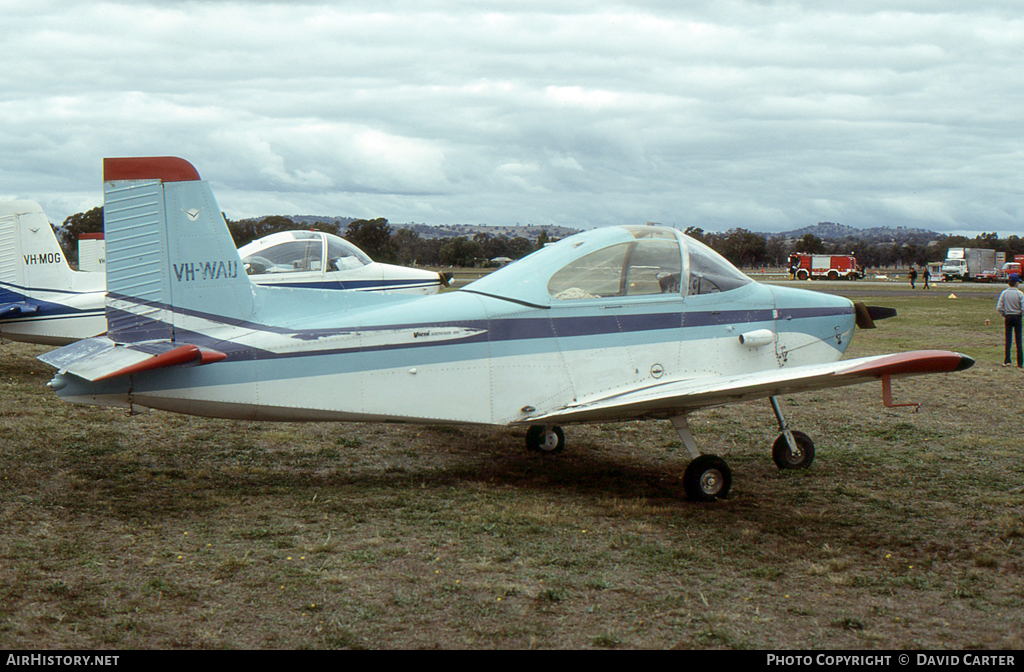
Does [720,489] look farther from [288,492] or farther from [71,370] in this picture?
[71,370]

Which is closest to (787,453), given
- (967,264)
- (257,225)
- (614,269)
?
(614,269)

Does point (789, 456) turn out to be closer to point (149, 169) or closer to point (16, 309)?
point (149, 169)

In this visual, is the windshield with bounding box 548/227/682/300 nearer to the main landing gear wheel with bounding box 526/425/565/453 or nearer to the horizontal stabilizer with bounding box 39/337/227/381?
the main landing gear wheel with bounding box 526/425/565/453

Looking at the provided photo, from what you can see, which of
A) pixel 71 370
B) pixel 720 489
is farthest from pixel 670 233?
pixel 71 370

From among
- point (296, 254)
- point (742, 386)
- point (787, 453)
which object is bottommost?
point (787, 453)

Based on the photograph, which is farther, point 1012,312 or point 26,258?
point 1012,312

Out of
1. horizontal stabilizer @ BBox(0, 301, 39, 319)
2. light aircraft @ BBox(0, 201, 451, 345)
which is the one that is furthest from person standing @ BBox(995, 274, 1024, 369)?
horizontal stabilizer @ BBox(0, 301, 39, 319)

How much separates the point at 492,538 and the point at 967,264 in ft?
240

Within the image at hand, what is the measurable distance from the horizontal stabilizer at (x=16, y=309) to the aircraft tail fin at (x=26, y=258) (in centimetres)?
4

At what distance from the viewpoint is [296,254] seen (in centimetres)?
1227

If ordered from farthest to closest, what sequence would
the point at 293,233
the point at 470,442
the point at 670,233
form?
1. the point at 293,233
2. the point at 470,442
3. the point at 670,233

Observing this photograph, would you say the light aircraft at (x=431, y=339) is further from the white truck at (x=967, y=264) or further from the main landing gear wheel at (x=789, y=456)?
the white truck at (x=967, y=264)
